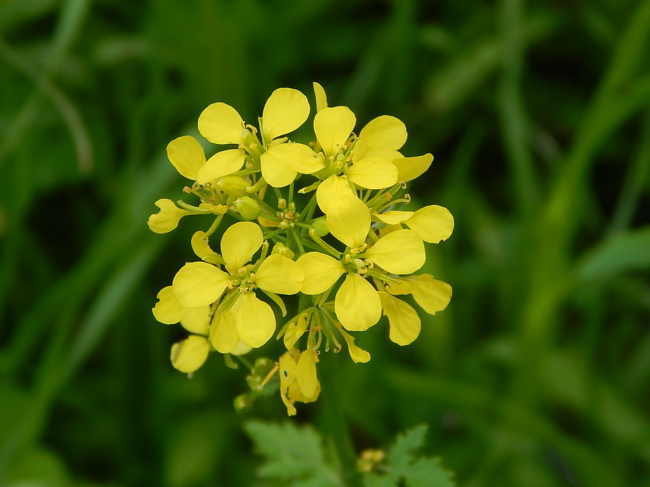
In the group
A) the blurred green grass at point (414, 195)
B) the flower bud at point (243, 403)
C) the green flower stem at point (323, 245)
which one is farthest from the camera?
the blurred green grass at point (414, 195)

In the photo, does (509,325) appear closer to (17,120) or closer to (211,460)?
(211,460)

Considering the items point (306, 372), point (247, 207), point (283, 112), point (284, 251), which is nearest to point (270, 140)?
point (283, 112)

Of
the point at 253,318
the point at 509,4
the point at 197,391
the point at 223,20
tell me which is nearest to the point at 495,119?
the point at 509,4

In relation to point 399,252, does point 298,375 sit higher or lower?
lower

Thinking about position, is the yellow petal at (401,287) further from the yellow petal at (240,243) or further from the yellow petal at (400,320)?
the yellow petal at (240,243)

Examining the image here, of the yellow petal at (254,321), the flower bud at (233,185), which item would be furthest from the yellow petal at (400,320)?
the flower bud at (233,185)

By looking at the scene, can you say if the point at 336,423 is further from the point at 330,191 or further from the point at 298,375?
the point at 330,191

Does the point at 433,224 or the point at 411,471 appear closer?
the point at 433,224
